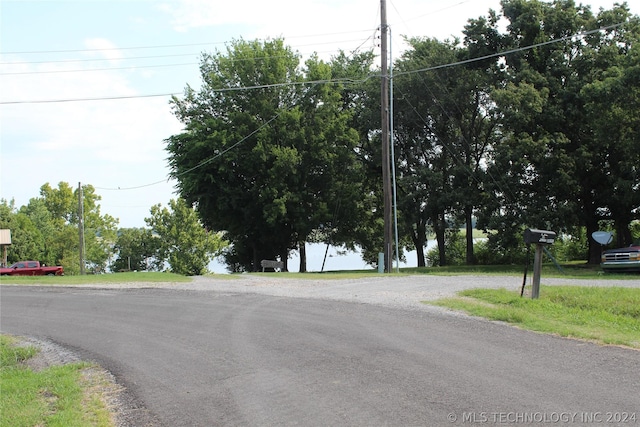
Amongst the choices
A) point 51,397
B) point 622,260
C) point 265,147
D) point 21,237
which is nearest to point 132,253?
point 21,237

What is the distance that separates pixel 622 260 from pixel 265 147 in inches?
986

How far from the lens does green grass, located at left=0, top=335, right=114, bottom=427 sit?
643 cm

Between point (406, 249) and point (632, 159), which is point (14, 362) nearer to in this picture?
point (632, 159)

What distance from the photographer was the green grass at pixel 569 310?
396 inches

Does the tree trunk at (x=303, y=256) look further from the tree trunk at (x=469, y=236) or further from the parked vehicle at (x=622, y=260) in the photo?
the parked vehicle at (x=622, y=260)

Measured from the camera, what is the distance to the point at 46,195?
70000 millimetres

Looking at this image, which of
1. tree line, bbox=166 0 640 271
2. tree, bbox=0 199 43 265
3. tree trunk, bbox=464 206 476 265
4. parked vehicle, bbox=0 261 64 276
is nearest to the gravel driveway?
tree line, bbox=166 0 640 271

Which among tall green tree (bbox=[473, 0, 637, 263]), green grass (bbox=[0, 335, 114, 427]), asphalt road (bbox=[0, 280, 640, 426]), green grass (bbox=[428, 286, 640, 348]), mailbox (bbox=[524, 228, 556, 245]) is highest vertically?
tall green tree (bbox=[473, 0, 637, 263])

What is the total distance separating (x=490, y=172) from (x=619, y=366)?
27.3 meters

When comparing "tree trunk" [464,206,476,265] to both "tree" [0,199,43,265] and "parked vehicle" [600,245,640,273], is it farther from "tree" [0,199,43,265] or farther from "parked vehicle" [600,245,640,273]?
"tree" [0,199,43,265]

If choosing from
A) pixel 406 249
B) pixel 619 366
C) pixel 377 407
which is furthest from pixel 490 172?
pixel 377 407

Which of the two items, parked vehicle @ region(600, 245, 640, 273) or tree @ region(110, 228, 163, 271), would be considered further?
tree @ region(110, 228, 163, 271)

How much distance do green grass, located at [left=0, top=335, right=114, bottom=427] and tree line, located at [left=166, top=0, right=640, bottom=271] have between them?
23.7 meters

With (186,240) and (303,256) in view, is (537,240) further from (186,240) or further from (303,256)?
(186,240)
